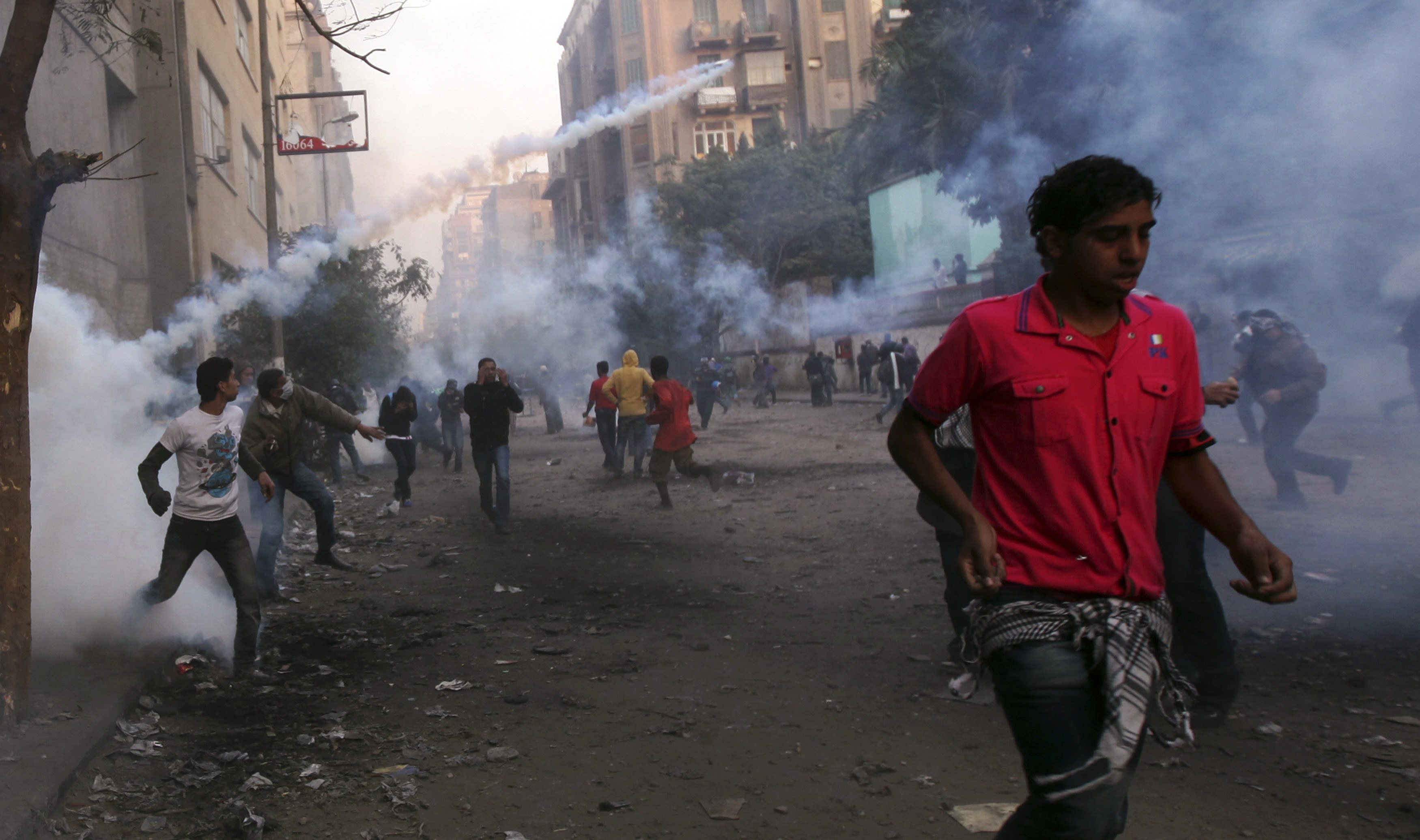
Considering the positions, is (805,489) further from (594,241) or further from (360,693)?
(594,241)

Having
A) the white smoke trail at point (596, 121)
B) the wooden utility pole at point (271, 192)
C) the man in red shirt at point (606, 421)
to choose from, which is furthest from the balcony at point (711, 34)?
the man in red shirt at point (606, 421)

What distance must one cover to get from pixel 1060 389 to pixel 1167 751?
8.23 feet

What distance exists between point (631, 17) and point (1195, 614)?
58.5 meters

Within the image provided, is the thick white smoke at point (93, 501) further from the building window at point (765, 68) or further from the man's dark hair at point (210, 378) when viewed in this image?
the building window at point (765, 68)

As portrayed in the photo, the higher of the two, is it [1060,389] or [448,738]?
[1060,389]

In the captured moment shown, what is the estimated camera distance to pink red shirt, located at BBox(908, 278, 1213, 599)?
2096 millimetres

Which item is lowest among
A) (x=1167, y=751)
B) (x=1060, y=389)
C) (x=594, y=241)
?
(x=1167, y=751)

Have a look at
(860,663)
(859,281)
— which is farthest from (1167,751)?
(859,281)

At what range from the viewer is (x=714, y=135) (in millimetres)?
55906

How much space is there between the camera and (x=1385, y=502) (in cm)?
863

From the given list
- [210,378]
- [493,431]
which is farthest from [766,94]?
[210,378]

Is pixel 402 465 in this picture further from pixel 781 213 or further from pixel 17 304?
pixel 781 213

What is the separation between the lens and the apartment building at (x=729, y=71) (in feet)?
175

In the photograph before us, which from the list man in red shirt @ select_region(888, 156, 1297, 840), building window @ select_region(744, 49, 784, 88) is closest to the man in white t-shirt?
man in red shirt @ select_region(888, 156, 1297, 840)
